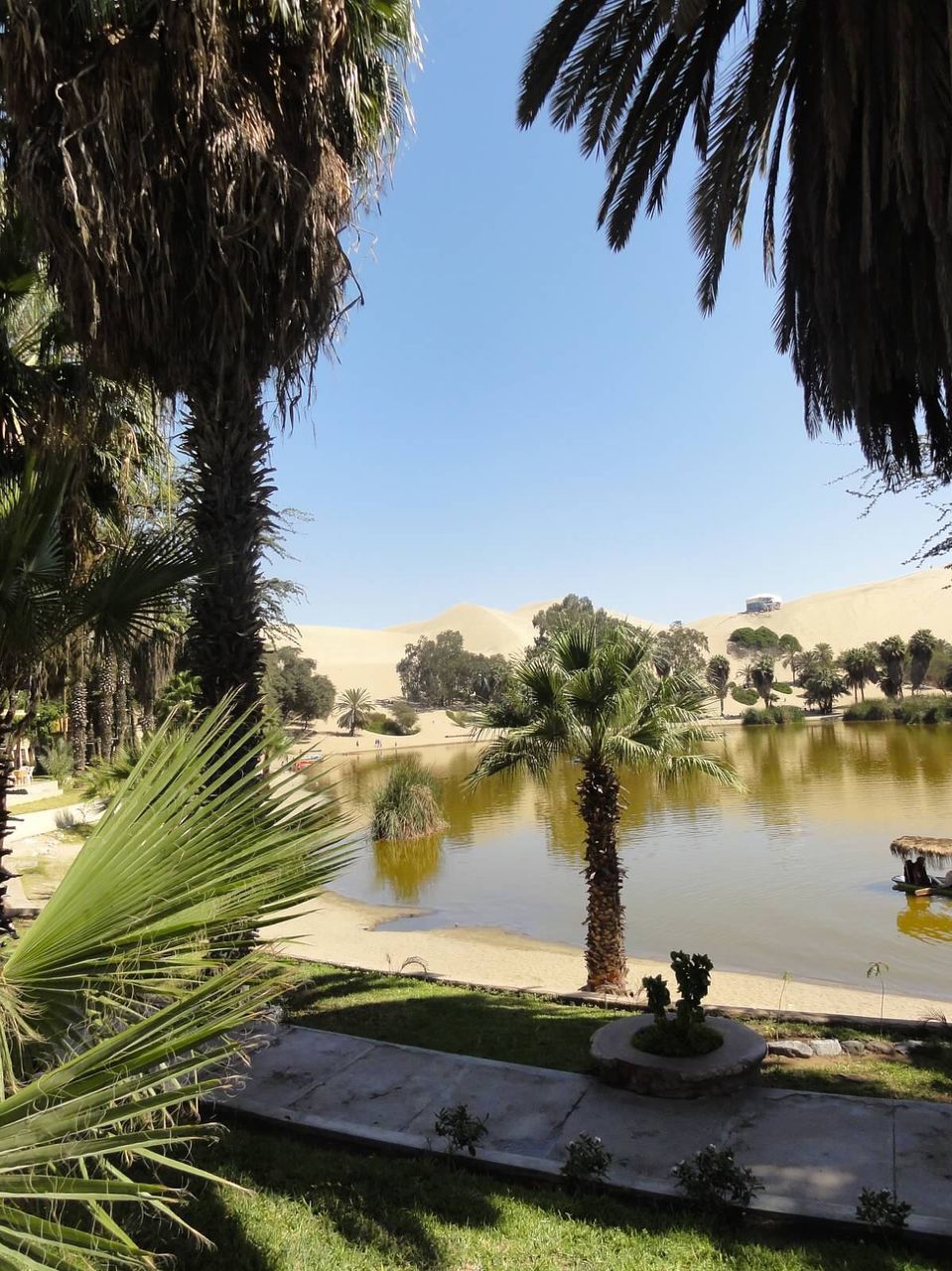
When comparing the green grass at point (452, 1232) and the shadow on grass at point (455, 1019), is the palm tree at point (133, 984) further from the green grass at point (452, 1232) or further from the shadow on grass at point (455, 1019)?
the shadow on grass at point (455, 1019)

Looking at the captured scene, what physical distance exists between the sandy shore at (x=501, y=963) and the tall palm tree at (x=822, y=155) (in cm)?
626

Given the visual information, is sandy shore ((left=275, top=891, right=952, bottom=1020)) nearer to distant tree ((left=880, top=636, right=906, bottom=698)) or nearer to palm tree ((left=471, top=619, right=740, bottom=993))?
palm tree ((left=471, top=619, right=740, bottom=993))

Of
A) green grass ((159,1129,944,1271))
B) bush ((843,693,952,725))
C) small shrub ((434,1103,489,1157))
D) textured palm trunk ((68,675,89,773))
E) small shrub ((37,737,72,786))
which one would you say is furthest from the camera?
bush ((843,693,952,725))

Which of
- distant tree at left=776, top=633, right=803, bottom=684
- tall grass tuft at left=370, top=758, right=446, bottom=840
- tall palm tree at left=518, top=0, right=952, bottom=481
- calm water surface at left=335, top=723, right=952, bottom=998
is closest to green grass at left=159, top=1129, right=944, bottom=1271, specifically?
tall palm tree at left=518, top=0, right=952, bottom=481

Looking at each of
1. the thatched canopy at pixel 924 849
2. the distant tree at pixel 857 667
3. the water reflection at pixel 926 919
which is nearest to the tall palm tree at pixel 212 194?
the water reflection at pixel 926 919

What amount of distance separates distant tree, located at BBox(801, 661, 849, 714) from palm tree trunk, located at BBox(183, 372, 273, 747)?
80294 mm

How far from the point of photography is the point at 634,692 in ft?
33.6

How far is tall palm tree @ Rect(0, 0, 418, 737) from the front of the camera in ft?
17.0

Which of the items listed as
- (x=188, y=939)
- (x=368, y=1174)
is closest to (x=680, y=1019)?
(x=368, y=1174)

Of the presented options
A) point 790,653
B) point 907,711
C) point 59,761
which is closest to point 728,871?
point 59,761

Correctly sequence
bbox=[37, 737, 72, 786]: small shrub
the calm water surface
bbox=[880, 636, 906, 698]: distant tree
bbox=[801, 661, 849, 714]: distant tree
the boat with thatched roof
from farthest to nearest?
bbox=[801, 661, 849, 714]: distant tree, bbox=[880, 636, 906, 698]: distant tree, bbox=[37, 737, 72, 786]: small shrub, the boat with thatched roof, the calm water surface

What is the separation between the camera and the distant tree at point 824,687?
7819cm

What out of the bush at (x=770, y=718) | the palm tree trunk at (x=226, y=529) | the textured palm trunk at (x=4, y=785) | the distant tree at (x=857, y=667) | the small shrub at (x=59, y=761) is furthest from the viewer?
the distant tree at (x=857, y=667)

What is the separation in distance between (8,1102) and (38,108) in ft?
19.8
